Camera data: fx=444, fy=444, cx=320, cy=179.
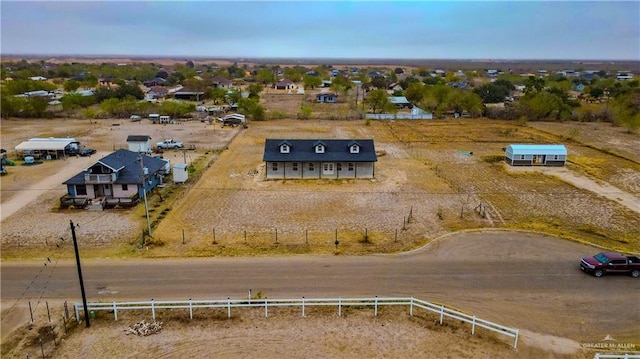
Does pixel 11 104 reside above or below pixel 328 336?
above

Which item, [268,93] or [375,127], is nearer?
[375,127]

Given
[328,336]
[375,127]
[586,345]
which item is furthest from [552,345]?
[375,127]

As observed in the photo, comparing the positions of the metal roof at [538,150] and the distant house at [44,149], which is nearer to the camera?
the metal roof at [538,150]

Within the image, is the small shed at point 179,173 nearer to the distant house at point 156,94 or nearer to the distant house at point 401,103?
the distant house at point 401,103

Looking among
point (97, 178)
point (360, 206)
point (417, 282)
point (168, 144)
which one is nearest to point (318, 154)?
point (360, 206)

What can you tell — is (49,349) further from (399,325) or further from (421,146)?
(421,146)

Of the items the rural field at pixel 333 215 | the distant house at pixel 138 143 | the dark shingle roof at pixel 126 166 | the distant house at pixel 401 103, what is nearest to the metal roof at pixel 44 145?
the rural field at pixel 333 215

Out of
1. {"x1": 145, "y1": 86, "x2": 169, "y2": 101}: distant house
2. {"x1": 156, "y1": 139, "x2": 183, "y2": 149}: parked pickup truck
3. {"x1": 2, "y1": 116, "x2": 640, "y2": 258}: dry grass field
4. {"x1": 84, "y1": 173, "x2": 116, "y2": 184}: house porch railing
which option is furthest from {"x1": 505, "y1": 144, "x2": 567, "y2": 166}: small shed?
{"x1": 145, "y1": 86, "x2": 169, "y2": 101}: distant house
